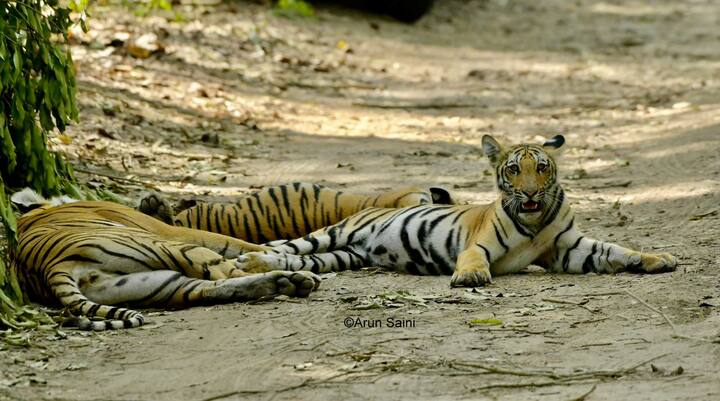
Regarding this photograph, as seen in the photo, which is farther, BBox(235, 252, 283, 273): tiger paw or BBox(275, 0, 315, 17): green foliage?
BBox(275, 0, 315, 17): green foliage

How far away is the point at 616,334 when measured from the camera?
502cm

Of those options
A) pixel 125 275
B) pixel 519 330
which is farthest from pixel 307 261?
pixel 519 330

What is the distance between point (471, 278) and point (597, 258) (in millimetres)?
716

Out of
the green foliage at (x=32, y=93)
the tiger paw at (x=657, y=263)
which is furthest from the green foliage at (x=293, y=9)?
the tiger paw at (x=657, y=263)

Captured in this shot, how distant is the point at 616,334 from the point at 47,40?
3526 millimetres

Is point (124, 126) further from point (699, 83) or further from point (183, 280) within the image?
point (699, 83)

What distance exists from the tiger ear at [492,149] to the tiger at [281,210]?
2.60 feet

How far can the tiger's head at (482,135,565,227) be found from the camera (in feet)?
20.4

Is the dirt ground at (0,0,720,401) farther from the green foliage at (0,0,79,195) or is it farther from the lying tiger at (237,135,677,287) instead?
the green foliage at (0,0,79,195)

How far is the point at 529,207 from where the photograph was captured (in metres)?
6.24

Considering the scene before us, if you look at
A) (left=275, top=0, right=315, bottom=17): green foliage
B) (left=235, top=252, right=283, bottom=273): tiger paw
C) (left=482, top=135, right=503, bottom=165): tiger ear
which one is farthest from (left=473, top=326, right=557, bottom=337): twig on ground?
(left=275, top=0, right=315, bottom=17): green foliage

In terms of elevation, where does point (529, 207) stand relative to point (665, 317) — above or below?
above

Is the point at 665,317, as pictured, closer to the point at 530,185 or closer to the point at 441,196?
the point at 530,185

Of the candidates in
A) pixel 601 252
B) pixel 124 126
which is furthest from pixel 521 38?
pixel 601 252
